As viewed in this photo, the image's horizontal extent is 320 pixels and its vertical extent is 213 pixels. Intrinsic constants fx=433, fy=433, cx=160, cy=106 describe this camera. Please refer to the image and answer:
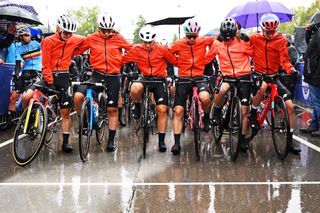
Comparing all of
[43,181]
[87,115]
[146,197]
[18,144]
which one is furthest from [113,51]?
[146,197]

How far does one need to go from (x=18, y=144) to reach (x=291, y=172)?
376cm

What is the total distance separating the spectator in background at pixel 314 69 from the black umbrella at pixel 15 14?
6.06m

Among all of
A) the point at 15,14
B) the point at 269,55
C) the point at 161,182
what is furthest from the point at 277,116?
the point at 15,14

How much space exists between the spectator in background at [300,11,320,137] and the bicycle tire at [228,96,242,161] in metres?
2.09

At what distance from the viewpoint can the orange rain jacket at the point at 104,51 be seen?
6820 mm

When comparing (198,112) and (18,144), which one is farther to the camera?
(198,112)

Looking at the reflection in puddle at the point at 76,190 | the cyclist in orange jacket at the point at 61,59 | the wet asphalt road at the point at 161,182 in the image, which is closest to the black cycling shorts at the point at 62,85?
the cyclist in orange jacket at the point at 61,59

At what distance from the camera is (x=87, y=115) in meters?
6.53

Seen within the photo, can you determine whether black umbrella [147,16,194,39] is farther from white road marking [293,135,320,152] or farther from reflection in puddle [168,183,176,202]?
reflection in puddle [168,183,176,202]

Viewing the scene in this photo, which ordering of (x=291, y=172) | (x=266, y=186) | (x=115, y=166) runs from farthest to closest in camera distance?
(x=115, y=166)
(x=291, y=172)
(x=266, y=186)

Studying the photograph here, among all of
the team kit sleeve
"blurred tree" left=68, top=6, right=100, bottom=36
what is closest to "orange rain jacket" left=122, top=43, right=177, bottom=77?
the team kit sleeve

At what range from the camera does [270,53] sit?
22.2 ft

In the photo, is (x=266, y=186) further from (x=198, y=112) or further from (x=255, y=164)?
(x=198, y=112)

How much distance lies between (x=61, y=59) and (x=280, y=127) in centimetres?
352
